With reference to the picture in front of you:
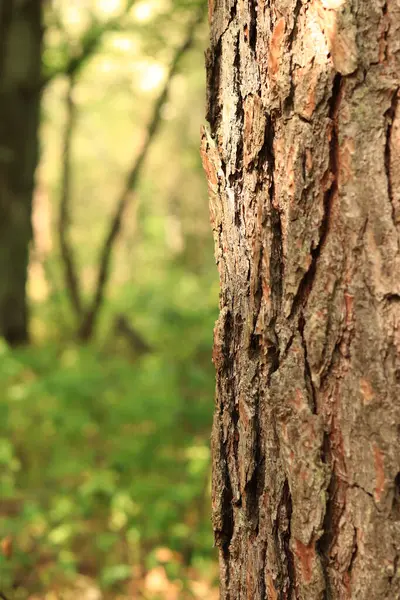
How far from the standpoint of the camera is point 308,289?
1175 millimetres

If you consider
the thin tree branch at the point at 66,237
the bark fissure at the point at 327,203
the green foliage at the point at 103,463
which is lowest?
the green foliage at the point at 103,463

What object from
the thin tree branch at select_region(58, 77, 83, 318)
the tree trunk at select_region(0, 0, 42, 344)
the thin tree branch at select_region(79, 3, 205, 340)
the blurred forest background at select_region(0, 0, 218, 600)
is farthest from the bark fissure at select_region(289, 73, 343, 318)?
the thin tree branch at select_region(58, 77, 83, 318)

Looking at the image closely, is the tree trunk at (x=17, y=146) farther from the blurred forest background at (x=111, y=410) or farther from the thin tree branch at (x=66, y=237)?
the thin tree branch at (x=66, y=237)

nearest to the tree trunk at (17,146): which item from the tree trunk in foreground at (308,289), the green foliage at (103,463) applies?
the green foliage at (103,463)

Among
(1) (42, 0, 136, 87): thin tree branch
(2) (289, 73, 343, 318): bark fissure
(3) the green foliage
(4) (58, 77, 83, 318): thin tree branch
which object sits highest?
(1) (42, 0, 136, 87): thin tree branch

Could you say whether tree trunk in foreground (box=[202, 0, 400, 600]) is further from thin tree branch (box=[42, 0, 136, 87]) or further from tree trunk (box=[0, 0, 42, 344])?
thin tree branch (box=[42, 0, 136, 87])

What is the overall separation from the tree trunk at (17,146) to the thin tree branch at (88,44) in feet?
1.92

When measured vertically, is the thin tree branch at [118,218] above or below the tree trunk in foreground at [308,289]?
above

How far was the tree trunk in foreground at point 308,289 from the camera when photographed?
1.08m

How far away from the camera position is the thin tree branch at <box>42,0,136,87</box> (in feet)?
26.5

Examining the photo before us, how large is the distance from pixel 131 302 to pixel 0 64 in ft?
10.0

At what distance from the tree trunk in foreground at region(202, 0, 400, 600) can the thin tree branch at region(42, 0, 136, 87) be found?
7.24 meters

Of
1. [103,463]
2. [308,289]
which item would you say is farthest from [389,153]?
[103,463]

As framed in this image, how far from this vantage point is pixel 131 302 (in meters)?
8.12
